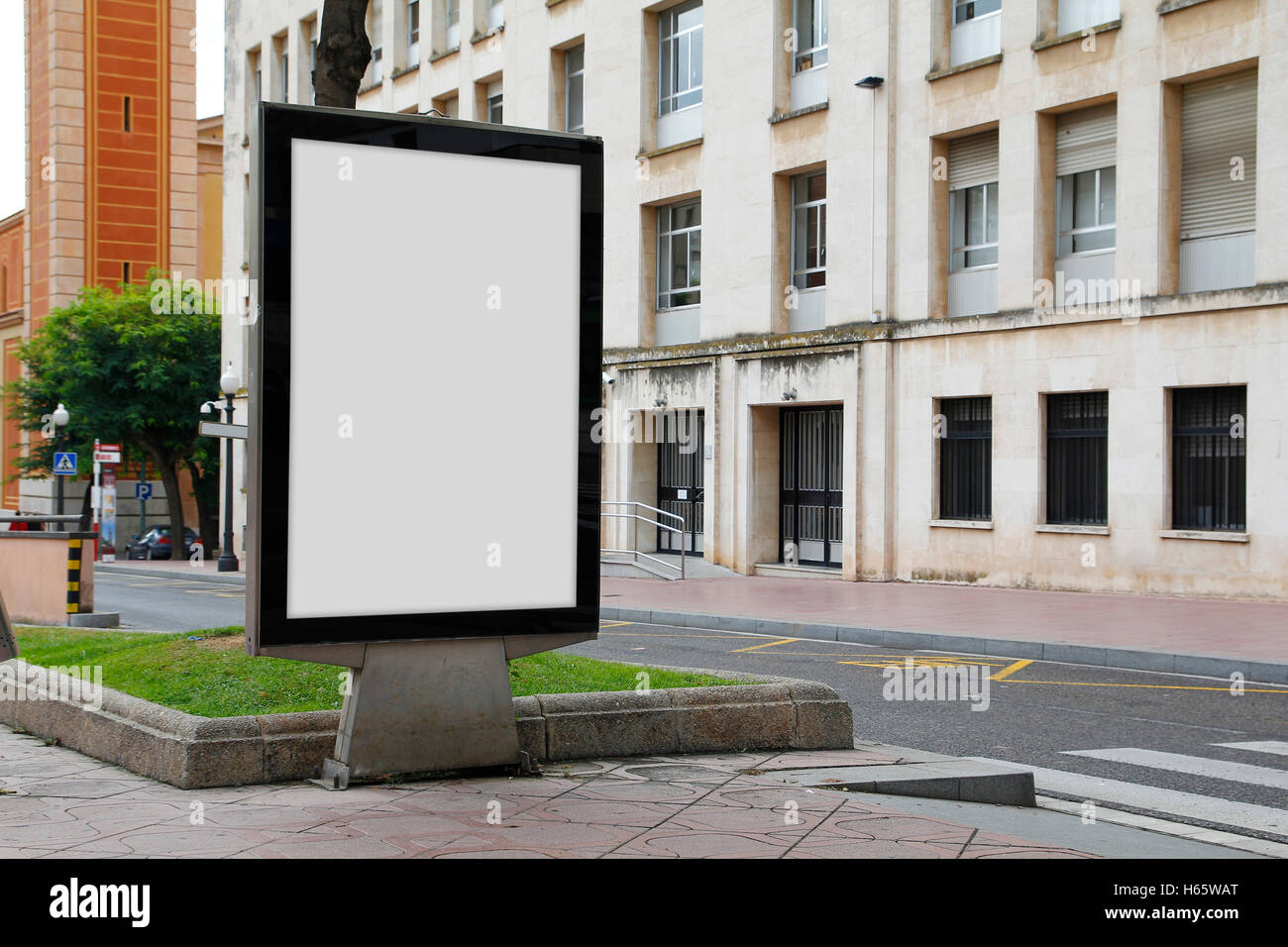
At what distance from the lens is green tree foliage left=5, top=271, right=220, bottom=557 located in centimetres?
4678

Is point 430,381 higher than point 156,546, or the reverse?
point 430,381

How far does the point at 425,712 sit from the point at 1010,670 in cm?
816

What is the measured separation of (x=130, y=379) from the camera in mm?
47031

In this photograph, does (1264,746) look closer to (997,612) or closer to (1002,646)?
(1002,646)

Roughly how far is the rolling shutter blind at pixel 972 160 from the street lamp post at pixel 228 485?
15.6m

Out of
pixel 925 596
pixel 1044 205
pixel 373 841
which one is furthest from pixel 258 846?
pixel 1044 205

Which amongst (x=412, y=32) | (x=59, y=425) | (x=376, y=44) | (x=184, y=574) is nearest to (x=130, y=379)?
(x=59, y=425)

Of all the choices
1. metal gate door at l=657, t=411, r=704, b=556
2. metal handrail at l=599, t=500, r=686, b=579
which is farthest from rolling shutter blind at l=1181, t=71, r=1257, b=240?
metal gate door at l=657, t=411, r=704, b=556

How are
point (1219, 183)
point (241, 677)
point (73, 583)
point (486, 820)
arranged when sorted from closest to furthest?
1. point (486, 820)
2. point (241, 677)
3. point (73, 583)
4. point (1219, 183)

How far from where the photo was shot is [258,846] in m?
5.25

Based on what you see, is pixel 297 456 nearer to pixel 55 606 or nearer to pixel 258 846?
pixel 258 846

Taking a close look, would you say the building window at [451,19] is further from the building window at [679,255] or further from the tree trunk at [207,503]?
the tree trunk at [207,503]

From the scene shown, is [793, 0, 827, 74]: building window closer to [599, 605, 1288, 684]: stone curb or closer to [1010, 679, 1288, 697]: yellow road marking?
[599, 605, 1288, 684]: stone curb

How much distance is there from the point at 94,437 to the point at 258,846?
147 ft
